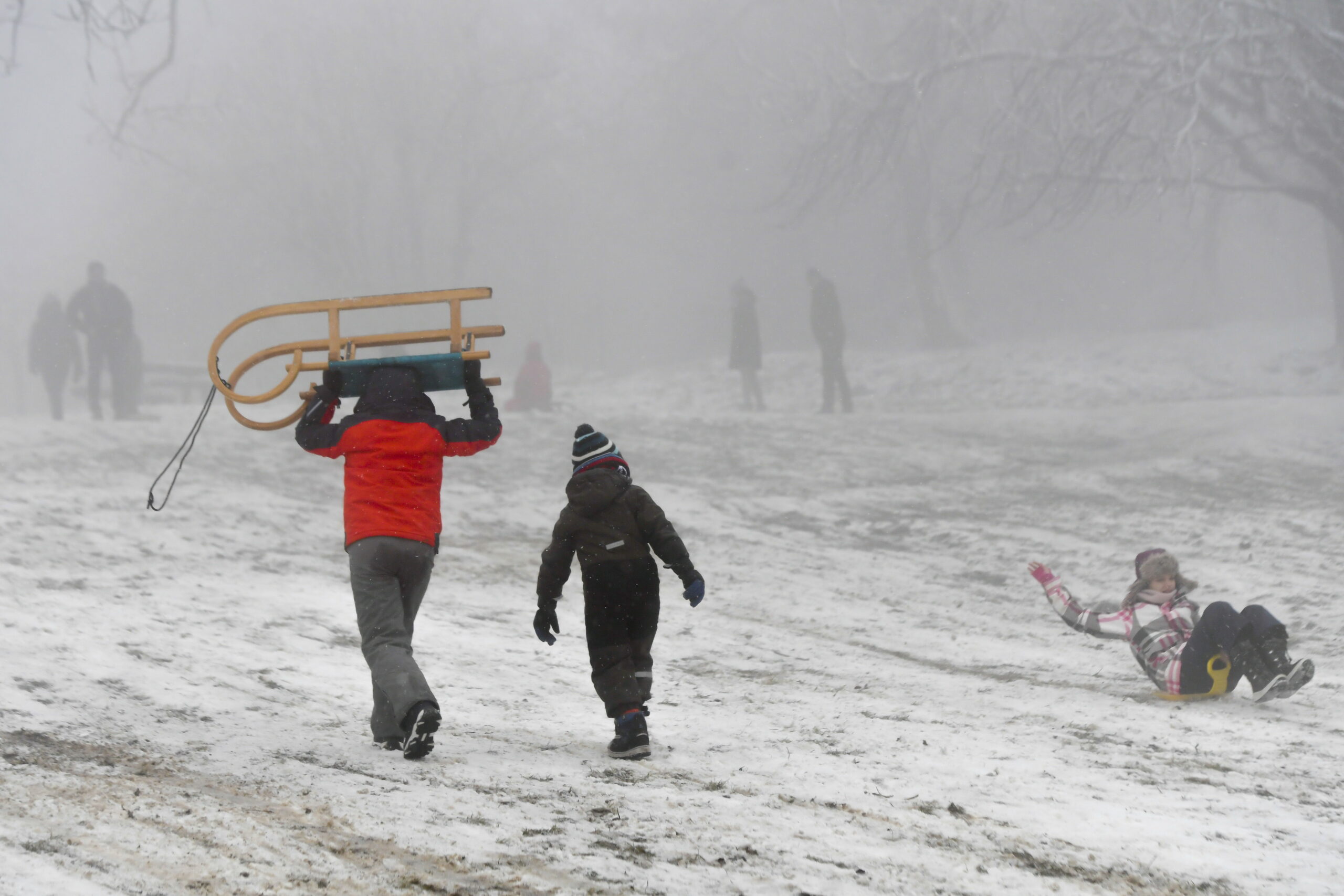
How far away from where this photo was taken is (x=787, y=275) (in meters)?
38.9

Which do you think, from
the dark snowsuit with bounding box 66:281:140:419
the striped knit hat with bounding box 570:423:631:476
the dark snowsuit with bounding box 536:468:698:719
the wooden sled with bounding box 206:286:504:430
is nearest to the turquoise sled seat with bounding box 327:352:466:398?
the wooden sled with bounding box 206:286:504:430

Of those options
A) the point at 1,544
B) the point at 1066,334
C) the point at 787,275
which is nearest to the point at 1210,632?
the point at 1,544

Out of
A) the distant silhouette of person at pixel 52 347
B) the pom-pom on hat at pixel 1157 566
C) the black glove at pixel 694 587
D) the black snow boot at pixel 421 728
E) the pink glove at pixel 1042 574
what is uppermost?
the distant silhouette of person at pixel 52 347

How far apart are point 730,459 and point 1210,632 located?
8207 millimetres

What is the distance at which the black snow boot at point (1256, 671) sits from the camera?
4.70 meters

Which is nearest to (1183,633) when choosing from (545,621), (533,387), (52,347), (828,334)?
(545,621)

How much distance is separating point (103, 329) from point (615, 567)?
11.9 meters

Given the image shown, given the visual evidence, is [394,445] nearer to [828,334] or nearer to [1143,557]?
[1143,557]

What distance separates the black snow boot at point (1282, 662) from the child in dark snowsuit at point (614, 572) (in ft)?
7.67

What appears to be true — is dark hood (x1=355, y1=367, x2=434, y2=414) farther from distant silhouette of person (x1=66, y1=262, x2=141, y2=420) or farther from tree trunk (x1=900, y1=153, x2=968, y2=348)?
tree trunk (x1=900, y1=153, x2=968, y2=348)

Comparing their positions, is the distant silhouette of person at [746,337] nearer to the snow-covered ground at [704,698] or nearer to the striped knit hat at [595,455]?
the snow-covered ground at [704,698]

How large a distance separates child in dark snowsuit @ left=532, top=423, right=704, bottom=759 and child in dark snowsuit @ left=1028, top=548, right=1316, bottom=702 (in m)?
2.17

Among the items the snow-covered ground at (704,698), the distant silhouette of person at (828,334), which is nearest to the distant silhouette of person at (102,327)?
the snow-covered ground at (704,698)

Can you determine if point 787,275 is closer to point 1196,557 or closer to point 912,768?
point 1196,557
